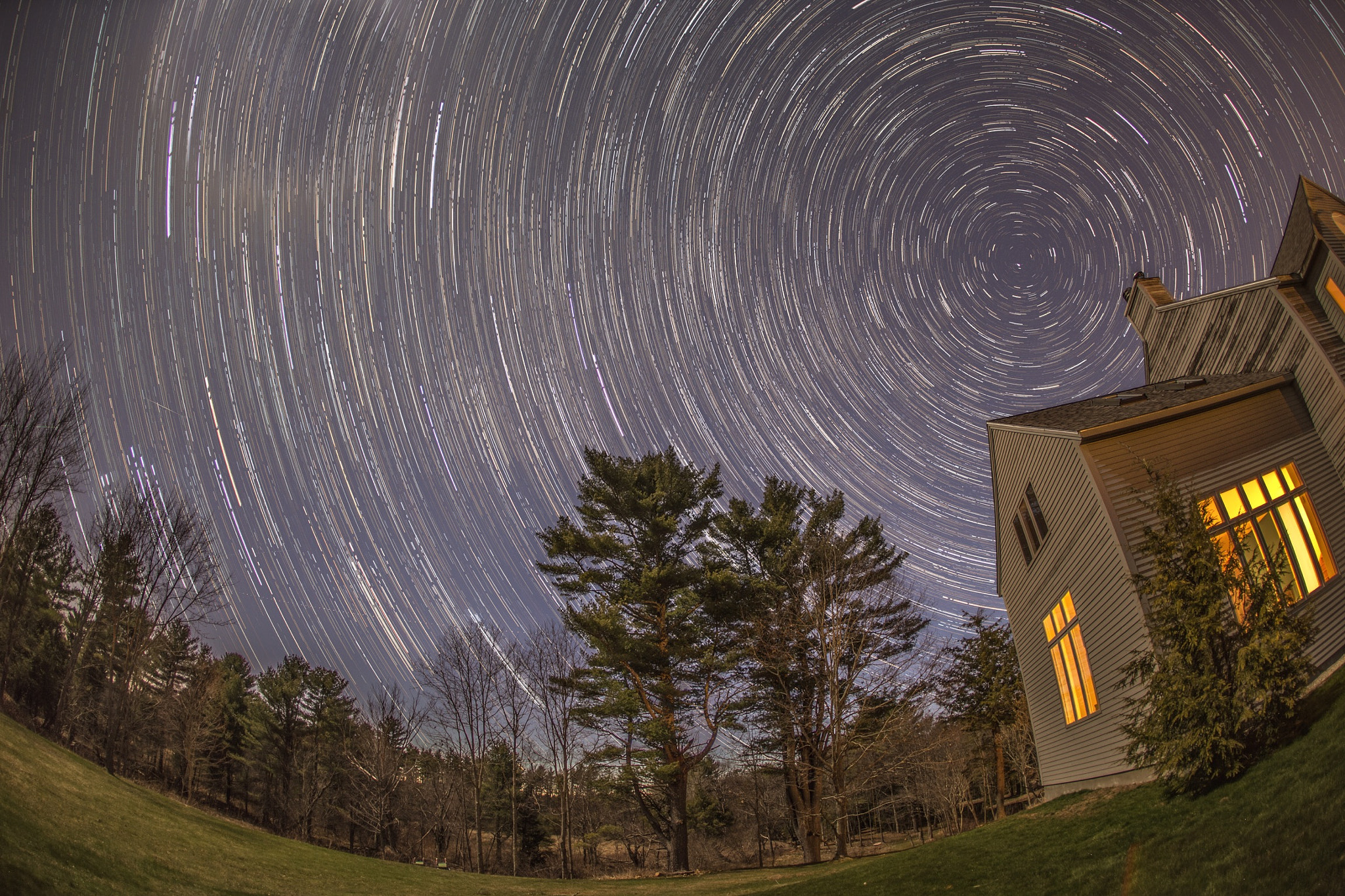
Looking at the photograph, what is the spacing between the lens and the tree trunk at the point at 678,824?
22.8 m

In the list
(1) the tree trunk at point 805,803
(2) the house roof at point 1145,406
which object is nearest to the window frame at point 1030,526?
(2) the house roof at point 1145,406

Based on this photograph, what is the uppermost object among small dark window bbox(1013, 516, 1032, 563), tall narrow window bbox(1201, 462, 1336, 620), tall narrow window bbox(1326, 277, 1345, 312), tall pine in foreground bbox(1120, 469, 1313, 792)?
tall narrow window bbox(1326, 277, 1345, 312)

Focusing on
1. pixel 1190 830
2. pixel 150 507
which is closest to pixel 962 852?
pixel 1190 830

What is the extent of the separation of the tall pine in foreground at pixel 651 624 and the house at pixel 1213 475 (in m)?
12.0

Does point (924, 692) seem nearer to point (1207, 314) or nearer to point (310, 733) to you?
point (1207, 314)

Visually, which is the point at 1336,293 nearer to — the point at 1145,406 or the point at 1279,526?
the point at 1145,406

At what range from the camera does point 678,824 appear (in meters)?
22.9

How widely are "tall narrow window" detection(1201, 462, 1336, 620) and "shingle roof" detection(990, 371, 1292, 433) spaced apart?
1.93m

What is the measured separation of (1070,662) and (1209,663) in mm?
6659

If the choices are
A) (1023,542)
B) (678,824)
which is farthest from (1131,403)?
(678,824)

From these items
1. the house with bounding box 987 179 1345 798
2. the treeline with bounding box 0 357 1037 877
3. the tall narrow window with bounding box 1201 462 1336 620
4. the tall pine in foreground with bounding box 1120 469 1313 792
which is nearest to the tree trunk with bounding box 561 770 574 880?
the treeline with bounding box 0 357 1037 877

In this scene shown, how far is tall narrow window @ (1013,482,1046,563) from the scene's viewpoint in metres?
16.1

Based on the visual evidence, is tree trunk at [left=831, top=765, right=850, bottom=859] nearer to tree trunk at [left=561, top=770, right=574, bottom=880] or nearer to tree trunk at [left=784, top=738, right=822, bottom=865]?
tree trunk at [left=784, top=738, right=822, bottom=865]

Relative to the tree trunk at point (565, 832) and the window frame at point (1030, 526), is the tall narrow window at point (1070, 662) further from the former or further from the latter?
the tree trunk at point (565, 832)
